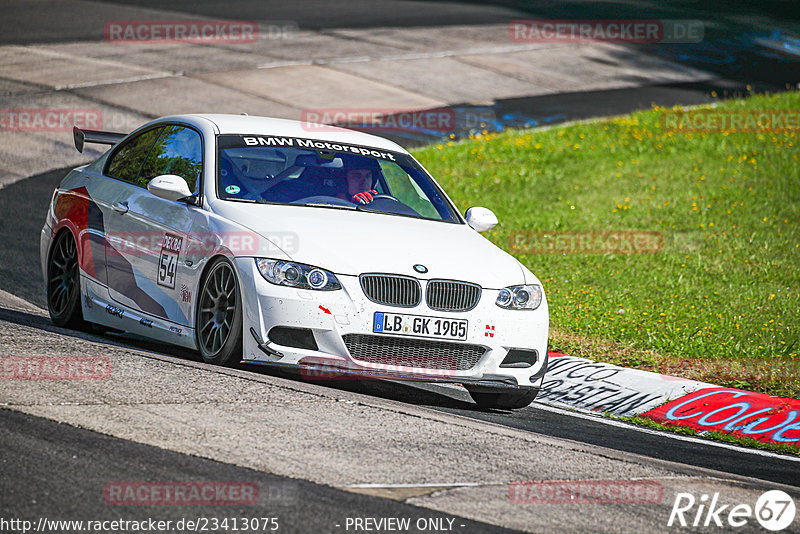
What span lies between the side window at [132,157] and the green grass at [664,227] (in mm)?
3763

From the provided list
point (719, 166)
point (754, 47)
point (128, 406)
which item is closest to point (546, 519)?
point (128, 406)

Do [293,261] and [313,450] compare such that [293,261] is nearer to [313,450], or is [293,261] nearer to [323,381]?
[323,381]

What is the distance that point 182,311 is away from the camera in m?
7.54

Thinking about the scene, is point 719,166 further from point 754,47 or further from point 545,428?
point 754,47

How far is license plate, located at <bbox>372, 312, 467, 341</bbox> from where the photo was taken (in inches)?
275

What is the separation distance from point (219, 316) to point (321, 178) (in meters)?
1.45

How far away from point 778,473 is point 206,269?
3.65 m

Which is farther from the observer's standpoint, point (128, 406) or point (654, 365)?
point (654, 365)

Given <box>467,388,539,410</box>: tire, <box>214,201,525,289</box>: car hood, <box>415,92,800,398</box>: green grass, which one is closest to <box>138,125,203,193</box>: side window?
<box>214,201,525,289</box>: car hood
